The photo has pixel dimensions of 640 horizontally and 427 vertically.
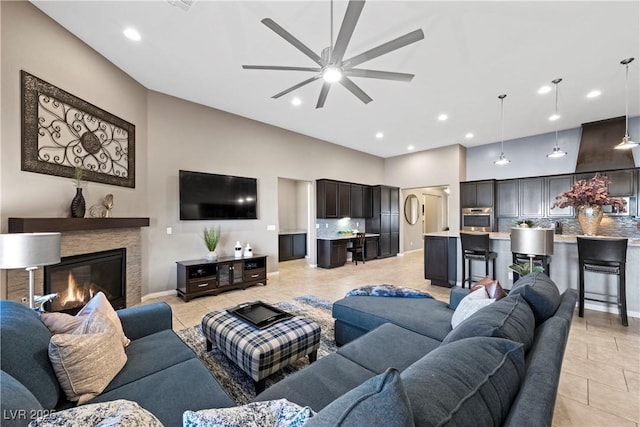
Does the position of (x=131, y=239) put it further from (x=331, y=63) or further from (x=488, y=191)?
(x=488, y=191)

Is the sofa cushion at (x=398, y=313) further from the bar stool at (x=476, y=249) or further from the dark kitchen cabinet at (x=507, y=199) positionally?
the dark kitchen cabinet at (x=507, y=199)

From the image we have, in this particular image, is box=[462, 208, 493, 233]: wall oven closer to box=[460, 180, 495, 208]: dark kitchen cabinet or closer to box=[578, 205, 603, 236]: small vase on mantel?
box=[460, 180, 495, 208]: dark kitchen cabinet

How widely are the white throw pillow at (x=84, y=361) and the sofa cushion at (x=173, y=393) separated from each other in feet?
0.24

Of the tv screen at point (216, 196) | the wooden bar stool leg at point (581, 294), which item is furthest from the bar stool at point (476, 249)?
the tv screen at point (216, 196)

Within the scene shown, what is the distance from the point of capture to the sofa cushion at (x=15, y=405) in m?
0.69

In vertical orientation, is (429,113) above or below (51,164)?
above

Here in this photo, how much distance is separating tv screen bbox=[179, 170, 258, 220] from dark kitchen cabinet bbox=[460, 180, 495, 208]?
18.6 feet

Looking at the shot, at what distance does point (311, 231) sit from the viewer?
271 inches

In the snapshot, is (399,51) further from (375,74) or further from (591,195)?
(591,195)

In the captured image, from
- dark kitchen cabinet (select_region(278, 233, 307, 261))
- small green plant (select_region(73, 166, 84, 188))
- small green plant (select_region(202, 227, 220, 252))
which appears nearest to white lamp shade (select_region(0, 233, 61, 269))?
small green plant (select_region(73, 166, 84, 188))

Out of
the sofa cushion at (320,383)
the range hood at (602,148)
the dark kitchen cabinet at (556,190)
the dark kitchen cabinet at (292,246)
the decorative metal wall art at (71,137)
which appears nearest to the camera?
the sofa cushion at (320,383)

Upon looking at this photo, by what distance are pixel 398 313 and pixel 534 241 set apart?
68.8 inches

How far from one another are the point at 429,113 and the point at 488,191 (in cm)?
326

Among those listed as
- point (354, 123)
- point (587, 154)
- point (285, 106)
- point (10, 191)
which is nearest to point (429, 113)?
point (354, 123)
